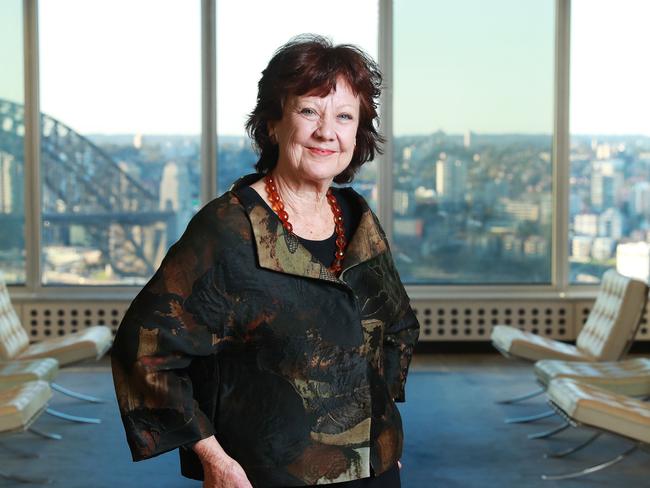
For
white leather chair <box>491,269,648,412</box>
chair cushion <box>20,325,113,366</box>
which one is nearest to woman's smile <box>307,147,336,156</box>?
white leather chair <box>491,269,648,412</box>

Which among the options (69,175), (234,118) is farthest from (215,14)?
(69,175)

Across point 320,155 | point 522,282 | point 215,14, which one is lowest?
point 522,282

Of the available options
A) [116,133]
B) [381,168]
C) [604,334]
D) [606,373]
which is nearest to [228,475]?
[606,373]

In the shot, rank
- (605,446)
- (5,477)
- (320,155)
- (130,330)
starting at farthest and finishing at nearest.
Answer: (605,446) → (5,477) → (320,155) → (130,330)

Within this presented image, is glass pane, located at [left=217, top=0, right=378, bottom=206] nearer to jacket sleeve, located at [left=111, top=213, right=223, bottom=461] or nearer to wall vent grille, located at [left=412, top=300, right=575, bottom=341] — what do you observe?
wall vent grille, located at [left=412, top=300, right=575, bottom=341]

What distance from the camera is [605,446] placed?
5.36 meters

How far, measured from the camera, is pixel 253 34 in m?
7.89

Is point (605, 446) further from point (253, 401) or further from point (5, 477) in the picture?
point (253, 401)

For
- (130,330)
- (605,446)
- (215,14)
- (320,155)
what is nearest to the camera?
(130,330)

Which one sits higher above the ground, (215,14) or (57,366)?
(215,14)

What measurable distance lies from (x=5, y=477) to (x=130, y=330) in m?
3.45

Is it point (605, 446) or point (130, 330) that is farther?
point (605, 446)

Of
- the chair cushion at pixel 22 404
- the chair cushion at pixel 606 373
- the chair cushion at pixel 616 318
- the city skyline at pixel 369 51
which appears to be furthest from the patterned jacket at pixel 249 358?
the city skyline at pixel 369 51

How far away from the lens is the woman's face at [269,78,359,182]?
1.82m
